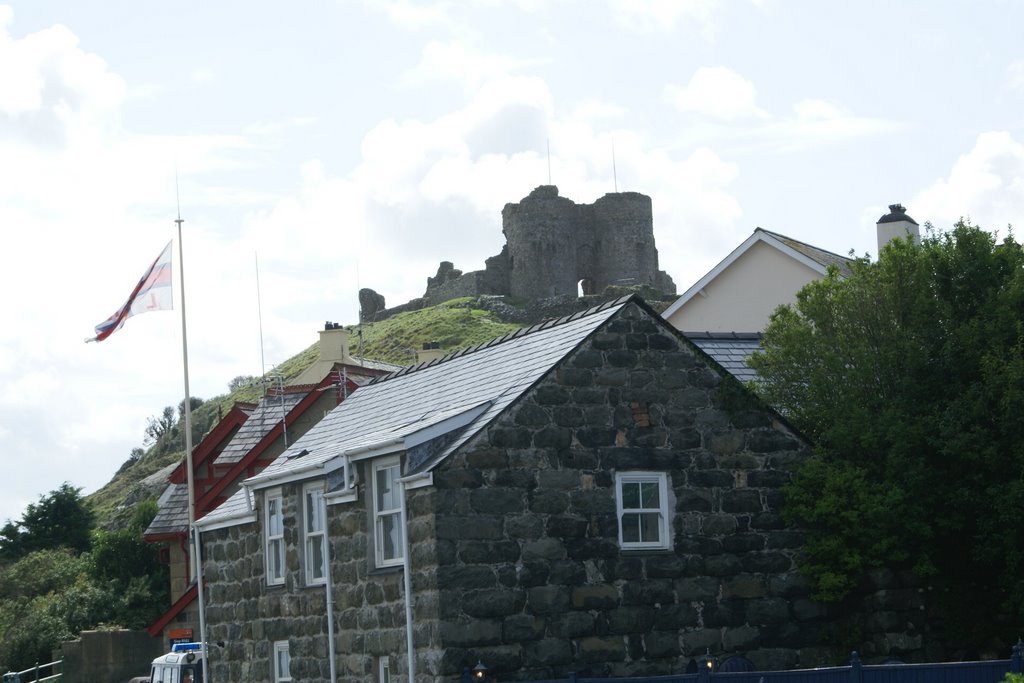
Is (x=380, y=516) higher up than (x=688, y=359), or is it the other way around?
(x=688, y=359)

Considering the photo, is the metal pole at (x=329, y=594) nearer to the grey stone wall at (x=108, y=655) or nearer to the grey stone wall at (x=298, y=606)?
the grey stone wall at (x=298, y=606)

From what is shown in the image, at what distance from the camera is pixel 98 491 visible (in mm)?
95062

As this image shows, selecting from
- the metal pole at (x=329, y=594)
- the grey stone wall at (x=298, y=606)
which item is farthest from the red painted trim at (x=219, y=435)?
the metal pole at (x=329, y=594)

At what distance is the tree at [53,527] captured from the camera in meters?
53.5

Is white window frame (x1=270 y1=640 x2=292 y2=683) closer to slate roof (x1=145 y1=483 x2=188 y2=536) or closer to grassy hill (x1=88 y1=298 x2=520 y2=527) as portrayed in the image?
slate roof (x1=145 y1=483 x2=188 y2=536)

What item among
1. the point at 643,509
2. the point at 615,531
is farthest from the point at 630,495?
the point at 615,531

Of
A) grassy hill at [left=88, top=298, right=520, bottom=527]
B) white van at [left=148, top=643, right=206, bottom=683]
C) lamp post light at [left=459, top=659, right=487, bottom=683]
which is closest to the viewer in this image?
lamp post light at [left=459, top=659, right=487, bottom=683]

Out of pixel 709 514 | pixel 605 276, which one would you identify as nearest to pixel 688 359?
pixel 709 514

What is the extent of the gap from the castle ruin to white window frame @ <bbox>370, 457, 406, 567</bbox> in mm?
92927

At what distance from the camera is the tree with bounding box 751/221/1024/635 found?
1880cm

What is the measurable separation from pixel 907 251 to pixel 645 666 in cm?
659

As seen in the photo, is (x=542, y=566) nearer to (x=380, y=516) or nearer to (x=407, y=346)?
(x=380, y=516)

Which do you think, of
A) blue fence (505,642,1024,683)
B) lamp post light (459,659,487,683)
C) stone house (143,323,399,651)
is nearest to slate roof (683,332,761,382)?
lamp post light (459,659,487,683)

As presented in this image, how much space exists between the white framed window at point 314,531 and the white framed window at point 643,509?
13.7 ft
